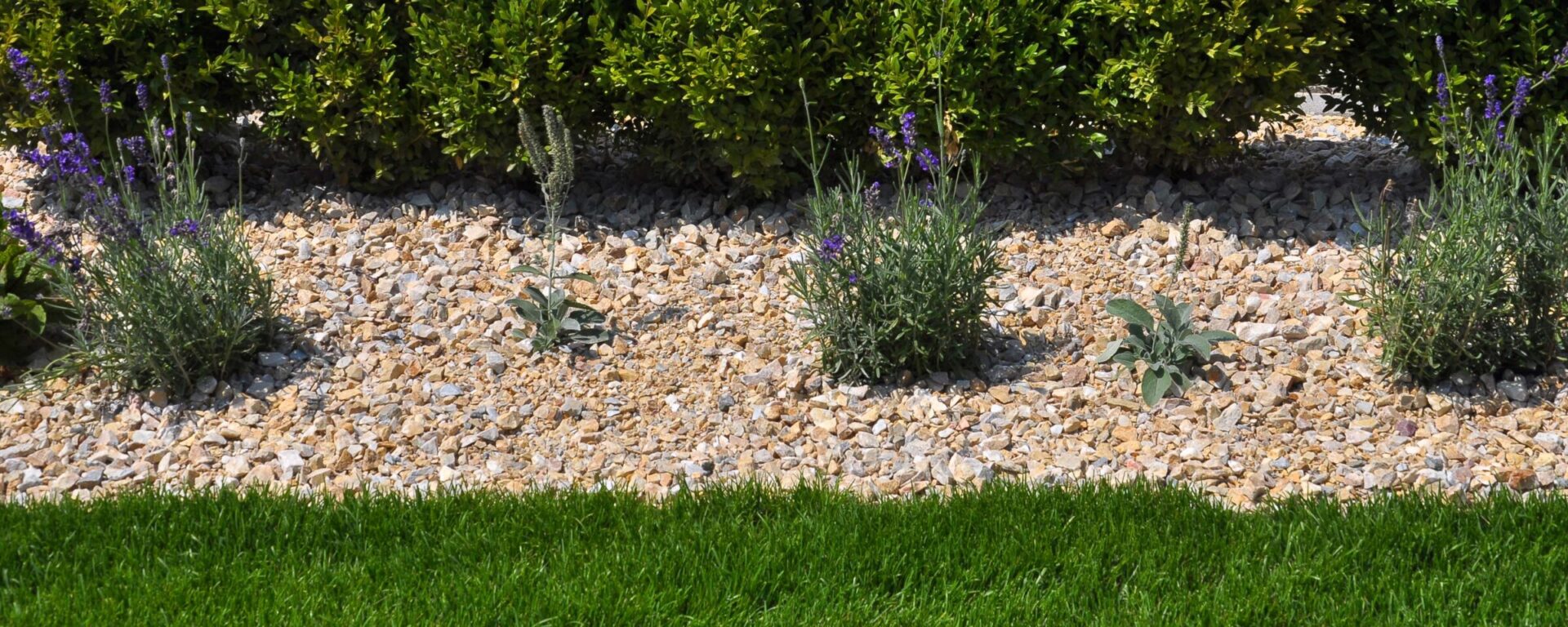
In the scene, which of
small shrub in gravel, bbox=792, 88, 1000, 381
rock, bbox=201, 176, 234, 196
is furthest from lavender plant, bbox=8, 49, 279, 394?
small shrub in gravel, bbox=792, 88, 1000, 381

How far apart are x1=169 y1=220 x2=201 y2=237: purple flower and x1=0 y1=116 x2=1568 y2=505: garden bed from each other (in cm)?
48

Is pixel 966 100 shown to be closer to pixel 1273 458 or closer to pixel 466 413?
pixel 1273 458

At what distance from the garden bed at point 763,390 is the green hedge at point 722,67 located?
1.14 ft

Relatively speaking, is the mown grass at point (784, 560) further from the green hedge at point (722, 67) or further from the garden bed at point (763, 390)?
the green hedge at point (722, 67)

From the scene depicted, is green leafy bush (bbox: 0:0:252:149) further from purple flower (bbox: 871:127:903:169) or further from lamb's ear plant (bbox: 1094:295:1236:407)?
lamb's ear plant (bbox: 1094:295:1236:407)

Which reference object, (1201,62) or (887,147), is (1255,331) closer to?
(1201,62)

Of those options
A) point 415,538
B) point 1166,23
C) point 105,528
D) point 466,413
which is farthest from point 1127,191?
Answer: point 105,528

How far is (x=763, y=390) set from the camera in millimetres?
4363

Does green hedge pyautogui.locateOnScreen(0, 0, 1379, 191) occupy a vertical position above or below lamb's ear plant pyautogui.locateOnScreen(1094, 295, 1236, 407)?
above

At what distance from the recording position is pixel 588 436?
4.11 meters

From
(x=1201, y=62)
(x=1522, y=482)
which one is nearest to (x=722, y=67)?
(x=1201, y=62)

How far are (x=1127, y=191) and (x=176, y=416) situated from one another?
3.57m

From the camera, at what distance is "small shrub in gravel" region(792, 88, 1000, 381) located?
426 centimetres

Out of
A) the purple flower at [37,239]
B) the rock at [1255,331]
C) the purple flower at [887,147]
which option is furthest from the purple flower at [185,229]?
the rock at [1255,331]
